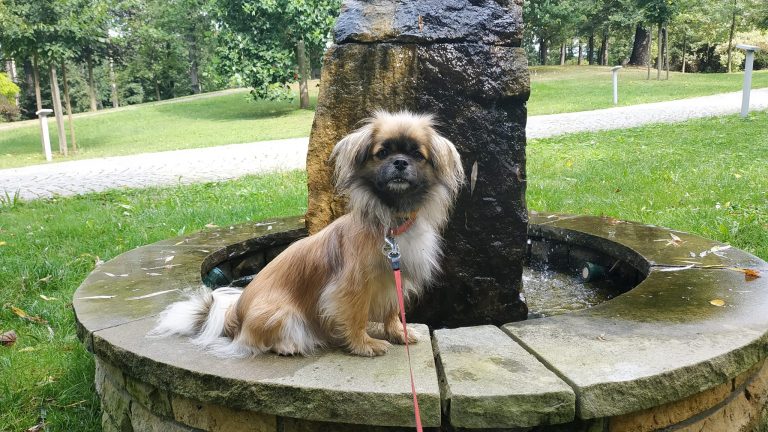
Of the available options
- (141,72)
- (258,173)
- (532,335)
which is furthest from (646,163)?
(141,72)

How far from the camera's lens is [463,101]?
3.70 m

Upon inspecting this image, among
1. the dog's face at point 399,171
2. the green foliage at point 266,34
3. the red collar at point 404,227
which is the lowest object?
the red collar at point 404,227

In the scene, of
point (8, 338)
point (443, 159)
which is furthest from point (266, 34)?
point (443, 159)

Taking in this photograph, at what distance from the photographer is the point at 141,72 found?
44688 mm

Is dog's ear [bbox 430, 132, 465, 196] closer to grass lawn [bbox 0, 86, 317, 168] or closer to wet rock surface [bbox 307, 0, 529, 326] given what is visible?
wet rock surface [bbox 307, 0, 529, 326]

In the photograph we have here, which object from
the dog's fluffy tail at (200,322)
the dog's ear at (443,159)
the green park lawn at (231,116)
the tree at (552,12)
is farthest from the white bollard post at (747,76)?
the tree at (552,12)

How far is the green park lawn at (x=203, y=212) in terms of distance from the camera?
3.92 meters

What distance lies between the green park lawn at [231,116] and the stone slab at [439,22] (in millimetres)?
16759

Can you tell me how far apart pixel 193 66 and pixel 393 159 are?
167 ft

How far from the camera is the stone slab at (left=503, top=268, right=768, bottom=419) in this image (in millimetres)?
2393

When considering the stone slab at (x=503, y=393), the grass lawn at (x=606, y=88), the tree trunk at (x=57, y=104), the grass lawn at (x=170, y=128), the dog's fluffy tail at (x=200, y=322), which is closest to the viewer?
the stone slab at (x=503, y=393)

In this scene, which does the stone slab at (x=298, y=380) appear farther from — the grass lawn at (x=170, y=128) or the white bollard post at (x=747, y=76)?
the grass lawn at (x=170, y=128)

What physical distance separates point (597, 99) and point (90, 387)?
23287 millimetres

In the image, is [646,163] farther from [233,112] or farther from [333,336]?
[233,112]
